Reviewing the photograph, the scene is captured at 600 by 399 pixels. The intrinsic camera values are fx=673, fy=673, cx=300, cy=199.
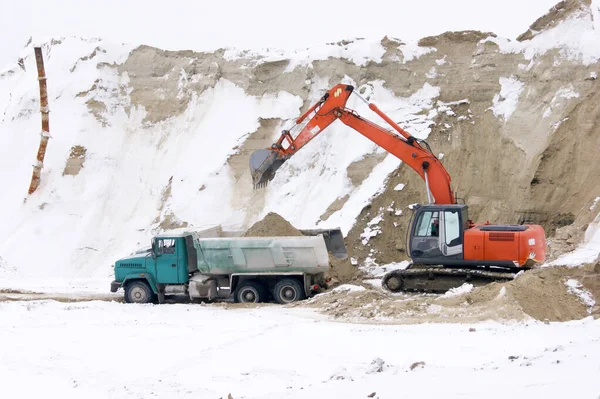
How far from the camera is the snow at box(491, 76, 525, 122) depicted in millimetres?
22656

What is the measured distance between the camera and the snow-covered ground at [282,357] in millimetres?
6777

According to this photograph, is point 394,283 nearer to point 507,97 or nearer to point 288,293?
point 288,293

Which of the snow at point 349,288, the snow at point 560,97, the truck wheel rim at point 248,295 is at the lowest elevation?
the truck wheel rim at point 248,295

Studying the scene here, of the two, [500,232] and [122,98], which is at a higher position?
[122,98]

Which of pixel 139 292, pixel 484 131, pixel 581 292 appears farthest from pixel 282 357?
pixel 484 131

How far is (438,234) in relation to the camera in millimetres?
15094

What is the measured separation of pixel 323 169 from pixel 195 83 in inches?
327

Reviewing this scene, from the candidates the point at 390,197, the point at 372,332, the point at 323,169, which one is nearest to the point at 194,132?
the point at 323,169

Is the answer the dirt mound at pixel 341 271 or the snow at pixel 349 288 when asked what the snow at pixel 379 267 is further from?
the snow at pixel 349 288

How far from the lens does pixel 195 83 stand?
29094mm

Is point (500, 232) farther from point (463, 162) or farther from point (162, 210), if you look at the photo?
point (162, 210)

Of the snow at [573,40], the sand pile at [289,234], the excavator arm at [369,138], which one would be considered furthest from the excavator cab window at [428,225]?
the snow at [573,40]

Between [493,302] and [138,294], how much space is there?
27.0 ft

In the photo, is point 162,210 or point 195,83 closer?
point 162,210
